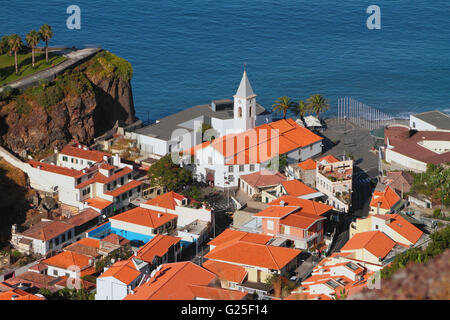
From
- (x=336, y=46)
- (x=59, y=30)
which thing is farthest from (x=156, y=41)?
(x=336, y=46)

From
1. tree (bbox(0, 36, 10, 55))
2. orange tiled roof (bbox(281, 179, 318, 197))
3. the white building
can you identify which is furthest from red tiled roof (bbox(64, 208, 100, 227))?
tree (bbox(0, 36, 10, 55))

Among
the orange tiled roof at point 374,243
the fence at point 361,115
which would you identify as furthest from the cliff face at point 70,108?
the orange tiled roof at point 374,243

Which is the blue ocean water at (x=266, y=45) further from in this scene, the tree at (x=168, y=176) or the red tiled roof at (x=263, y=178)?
the red tiled roof at (x=263, y=178)

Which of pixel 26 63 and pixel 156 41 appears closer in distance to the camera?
pixel 26 63

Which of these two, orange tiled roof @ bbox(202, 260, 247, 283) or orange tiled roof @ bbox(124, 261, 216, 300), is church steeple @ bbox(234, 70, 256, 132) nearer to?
orange tiled roof @ bbox(202, 260, 247, 283)

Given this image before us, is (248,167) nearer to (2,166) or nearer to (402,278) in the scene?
(2,166)

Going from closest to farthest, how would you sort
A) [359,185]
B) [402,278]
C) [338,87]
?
1. [402,278]
2. [359,185]
3. [338,87]
